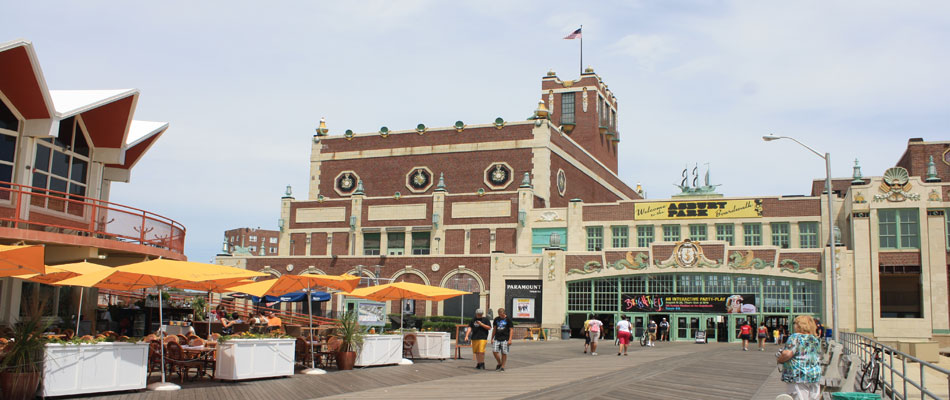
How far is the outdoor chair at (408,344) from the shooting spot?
79.1ft

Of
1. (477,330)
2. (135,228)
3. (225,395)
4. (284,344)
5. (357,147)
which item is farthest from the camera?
(357,147)

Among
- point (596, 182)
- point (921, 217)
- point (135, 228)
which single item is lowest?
point (135, 228)

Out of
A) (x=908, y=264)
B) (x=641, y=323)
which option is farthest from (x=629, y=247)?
(x=908, y=264)

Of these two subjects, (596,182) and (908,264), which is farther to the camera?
(596,182)

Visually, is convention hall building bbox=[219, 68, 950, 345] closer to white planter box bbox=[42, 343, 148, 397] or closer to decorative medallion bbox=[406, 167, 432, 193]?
decorative medallion bbox=[406, 167, 432, 193]

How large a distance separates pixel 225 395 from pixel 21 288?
10.3 meters

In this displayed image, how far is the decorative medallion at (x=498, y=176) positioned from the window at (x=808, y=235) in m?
18.6

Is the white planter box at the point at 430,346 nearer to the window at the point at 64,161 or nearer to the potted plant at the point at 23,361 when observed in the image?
the window at the point at 64,161

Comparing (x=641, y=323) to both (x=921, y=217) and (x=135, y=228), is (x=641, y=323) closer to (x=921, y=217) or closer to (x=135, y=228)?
(x=921, y=217)

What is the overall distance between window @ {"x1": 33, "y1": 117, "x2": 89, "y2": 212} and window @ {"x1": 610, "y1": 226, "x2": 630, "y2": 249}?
32.3 m

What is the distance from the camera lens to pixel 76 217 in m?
22.0

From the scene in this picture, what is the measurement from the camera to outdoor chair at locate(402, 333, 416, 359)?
79.1ft

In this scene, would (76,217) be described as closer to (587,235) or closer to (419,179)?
(587,235)

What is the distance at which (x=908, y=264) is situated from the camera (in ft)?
137
